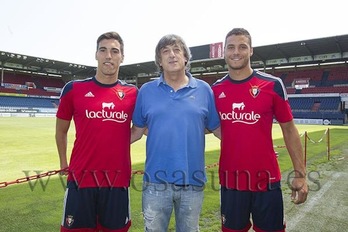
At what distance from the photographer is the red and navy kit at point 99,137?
2590 mm

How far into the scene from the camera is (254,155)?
261 centimetres

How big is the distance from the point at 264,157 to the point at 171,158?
896mm

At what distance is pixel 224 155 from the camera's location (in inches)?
107

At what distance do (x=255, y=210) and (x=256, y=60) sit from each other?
46702 mm

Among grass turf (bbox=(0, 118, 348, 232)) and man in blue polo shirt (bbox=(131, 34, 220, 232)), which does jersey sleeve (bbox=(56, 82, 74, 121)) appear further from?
grass turf (bbox=(0, 118, 348, 232))

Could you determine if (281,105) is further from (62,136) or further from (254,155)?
(62,136)

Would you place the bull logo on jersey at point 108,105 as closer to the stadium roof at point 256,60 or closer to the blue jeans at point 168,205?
the blue jeans at point 168,205

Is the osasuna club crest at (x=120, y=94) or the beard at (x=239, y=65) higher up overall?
the beard at (x=239, y=65)

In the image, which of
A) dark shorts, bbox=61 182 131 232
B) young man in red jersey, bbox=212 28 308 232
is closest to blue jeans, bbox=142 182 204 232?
dark shorts, bbox=61 182 131 232

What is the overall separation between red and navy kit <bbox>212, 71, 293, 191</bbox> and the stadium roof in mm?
37173

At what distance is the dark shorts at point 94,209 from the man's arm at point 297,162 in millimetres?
1611

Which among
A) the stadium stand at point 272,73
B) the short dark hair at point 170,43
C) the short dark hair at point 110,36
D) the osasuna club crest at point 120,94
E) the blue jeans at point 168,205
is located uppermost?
the stadium stand at point 272,73

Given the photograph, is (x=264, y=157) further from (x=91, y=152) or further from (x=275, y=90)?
(x=91, y=152)

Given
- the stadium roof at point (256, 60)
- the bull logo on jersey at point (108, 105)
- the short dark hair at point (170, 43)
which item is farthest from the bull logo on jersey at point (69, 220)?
the stadium roof at point (256, 60)
